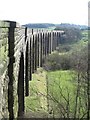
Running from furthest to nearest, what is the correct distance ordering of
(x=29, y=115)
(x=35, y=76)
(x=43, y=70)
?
(x=43, y=70), (x=35, y=76), (x=29, y=115)

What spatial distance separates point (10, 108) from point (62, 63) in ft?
87.0

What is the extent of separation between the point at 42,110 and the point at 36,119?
312cm

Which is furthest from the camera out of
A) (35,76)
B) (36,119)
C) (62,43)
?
(62,43)

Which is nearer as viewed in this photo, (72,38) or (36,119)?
(36,119)

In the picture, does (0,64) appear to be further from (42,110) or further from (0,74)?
(42,110)

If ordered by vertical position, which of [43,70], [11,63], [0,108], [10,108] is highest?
[11,63]

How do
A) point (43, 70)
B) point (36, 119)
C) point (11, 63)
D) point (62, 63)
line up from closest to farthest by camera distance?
point (11, 63)
point (36, 119)
point (43, 70)
point (62, 63)

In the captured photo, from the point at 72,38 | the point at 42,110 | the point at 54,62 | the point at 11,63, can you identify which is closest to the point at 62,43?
the point at 72,38

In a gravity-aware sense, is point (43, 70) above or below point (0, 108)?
below

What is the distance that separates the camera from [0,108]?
455 cm

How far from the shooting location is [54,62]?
33594 millimetres

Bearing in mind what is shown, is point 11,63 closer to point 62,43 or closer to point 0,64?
point 0,64

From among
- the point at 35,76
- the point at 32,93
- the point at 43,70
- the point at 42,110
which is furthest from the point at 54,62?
the point at 42,110

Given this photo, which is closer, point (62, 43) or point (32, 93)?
point (32, 93)
